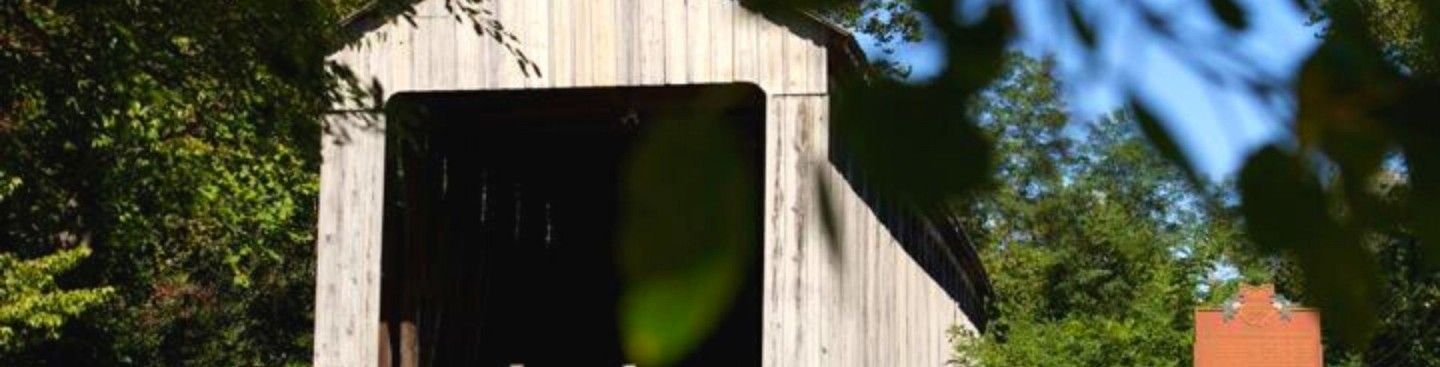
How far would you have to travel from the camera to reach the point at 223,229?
A: 21.2 meters

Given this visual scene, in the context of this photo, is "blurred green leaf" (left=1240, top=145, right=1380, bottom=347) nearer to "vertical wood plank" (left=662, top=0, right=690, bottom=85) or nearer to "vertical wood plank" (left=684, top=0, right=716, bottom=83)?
"vertical wood plank" (left=684, top=0, right=716, bottom=83)

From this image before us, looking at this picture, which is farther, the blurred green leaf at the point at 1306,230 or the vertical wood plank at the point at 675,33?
the vertical wood plank at the point at 675,33

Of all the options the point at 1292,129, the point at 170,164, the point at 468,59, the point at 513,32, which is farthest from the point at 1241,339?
the point at 1292,129

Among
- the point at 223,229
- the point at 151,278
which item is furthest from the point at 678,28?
the point at 151,278

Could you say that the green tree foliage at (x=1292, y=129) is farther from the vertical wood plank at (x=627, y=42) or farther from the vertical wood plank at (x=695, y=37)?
the vertical wood plank at (x=627, y=42)

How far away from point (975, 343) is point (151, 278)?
10.9 m

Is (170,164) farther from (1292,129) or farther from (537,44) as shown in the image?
(1292,129)

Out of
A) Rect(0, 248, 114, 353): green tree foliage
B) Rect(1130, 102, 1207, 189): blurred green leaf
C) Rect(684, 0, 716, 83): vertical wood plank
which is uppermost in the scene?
Rect(684, 0, 716, 83): vertical wood plank

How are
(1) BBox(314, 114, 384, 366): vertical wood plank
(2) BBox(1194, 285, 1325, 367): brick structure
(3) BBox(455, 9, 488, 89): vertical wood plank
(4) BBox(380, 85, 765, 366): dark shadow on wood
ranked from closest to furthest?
(3) BBox(455, 9, 488, 89): vertical wood plank < (1) BBox(314, 114, 384, 366): vertical wood plank < (2) BBox(1194, 285, 1325, 367): brick structure < (4) BBox(380, 85, 765, 366): dark shadow on wood

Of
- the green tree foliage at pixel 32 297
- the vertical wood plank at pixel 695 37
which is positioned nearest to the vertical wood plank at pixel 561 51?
the vertical wood plank at pixel 695 37

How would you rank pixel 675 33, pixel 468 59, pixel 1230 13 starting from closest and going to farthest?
pixel 1230 13 < pixel 675 33 < pixel 468 59

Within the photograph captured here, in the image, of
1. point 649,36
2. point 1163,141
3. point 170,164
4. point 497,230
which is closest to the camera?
point 1163,141

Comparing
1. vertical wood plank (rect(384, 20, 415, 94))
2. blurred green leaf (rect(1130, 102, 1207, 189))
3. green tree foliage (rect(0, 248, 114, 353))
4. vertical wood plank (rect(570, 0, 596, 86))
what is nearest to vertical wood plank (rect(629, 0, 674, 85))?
vertical wood plank (rect(570, 0, 596, 86))

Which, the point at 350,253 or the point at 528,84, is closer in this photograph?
the point at 528,84
